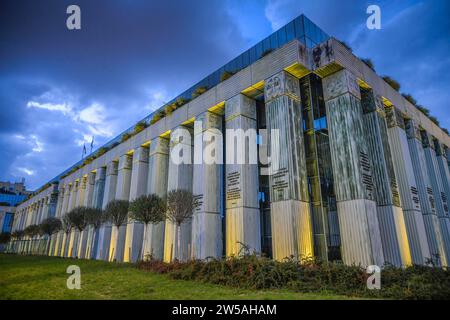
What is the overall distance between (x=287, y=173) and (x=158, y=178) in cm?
1427

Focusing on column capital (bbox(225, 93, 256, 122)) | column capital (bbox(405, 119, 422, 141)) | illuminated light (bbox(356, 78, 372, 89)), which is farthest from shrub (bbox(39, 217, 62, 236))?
column capital (bbox(405, 119, 422, 141))

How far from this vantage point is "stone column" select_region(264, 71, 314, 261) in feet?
48.0

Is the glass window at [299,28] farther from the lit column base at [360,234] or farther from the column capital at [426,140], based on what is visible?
the column capital at [426,140]

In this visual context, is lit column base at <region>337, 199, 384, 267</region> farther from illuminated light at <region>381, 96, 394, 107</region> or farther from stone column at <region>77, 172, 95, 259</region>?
stone column at <region>77, 172, 95, 259</region>

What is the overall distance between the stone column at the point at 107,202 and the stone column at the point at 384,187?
2570cm

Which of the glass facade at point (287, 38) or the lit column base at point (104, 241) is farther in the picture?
the lit column base at point (104, 241)

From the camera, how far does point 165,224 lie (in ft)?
77.9

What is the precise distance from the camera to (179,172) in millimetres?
23531

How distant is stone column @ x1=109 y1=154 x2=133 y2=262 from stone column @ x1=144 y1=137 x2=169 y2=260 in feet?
16.5

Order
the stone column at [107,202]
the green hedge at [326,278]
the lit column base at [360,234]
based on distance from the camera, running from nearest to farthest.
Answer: the green hedge at [326,278]
the lit column base at [360,234]
the stone column at [107,202]

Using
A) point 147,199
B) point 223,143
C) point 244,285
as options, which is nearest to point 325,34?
point 223,143

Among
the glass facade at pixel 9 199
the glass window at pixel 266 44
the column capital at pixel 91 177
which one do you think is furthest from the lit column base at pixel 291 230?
the glass facade at pixel 9 199

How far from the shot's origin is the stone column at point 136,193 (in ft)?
84.1

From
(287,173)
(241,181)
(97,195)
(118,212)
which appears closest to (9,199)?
(97,195)
